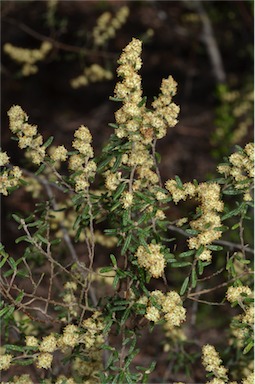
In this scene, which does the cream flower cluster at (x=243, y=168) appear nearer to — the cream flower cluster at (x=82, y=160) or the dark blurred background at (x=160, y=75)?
the cream flower cluster at (x=82, y=160)

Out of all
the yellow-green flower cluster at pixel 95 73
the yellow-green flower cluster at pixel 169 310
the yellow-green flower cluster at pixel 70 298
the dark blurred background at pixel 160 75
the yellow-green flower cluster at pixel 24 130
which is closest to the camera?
the yellow-green flower cluster at pixel 169 310

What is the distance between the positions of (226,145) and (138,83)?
9.55 feet

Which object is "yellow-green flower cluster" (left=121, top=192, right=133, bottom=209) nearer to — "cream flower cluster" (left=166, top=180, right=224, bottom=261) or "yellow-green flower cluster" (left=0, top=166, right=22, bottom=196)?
"cream flower cluster" (left=166, top=180, right=224, bottom=261)

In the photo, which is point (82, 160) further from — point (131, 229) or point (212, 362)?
point (212, 362)

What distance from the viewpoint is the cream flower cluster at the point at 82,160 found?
2.06 meters

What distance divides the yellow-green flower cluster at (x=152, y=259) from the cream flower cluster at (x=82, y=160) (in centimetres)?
36

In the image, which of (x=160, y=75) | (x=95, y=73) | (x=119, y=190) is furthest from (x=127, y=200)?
(x=160, y=75)

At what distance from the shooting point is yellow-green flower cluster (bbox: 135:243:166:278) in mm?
1926

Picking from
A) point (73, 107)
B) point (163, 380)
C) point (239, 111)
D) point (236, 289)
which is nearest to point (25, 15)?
point (73, 107)

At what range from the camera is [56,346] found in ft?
6.97

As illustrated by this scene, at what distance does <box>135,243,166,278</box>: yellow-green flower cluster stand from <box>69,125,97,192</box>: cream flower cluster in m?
0.36

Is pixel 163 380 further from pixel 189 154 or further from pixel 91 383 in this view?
pixel 189 154

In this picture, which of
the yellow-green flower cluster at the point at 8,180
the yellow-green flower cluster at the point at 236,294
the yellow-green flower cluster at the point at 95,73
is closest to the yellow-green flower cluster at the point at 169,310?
the yellow-green flower cluster at the point at 236,294

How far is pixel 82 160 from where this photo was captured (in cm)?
212
